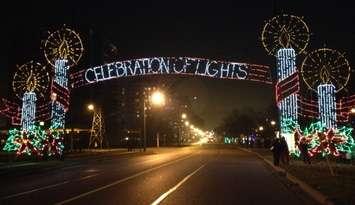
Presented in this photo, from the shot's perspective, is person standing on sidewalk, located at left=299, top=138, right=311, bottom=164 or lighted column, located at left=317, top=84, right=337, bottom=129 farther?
lighted column, located at left=317, top=84, right=337, bottom=129

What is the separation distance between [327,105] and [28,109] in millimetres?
26350

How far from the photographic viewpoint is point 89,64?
154 m

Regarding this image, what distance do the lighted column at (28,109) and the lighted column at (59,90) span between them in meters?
5.62

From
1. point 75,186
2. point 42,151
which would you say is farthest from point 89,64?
point 75,186

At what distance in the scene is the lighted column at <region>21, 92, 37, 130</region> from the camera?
174ft

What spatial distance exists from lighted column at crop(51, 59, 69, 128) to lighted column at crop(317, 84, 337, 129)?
65.3ft

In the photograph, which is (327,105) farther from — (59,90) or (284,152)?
(59,90)

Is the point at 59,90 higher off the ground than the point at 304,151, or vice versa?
Answer: the point at 59,90

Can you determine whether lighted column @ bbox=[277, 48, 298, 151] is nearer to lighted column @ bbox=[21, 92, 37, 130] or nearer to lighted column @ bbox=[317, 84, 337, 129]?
lighted column @ bbox=[317, 84, 337, 129]

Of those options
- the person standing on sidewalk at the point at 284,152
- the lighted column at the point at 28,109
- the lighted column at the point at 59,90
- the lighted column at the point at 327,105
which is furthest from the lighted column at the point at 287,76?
the lighted column at the point at 28,109

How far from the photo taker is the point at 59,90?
46.9 metres

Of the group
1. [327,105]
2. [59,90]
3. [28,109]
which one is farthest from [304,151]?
[28,109]

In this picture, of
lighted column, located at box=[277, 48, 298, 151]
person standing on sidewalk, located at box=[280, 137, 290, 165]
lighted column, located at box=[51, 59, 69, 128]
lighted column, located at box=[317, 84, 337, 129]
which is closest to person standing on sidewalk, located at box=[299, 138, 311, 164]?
person standing on sidewalk, located at box=[280, 137, 290, 165]

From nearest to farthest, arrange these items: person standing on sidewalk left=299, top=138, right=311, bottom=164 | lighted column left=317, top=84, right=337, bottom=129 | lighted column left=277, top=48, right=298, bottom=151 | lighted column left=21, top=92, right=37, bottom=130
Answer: person standing on sidewalk left=299, top=138, right=311, bottom=164, lighted column left=277, top=48, right=298, bottom=151, lighted column left=317, top=84, right=337, bottom=129, lighted column left=21, top=92, right=37, bottom=130
